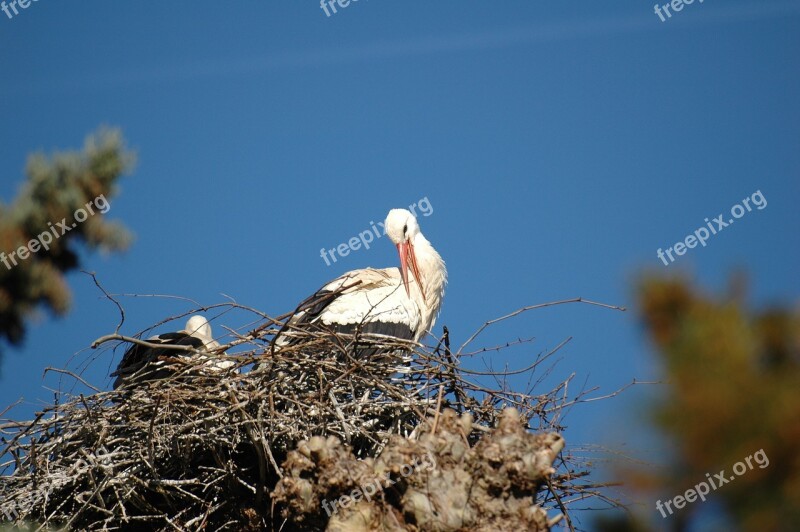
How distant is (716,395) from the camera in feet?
4.02

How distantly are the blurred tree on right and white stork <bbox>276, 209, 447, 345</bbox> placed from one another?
4.76 meters

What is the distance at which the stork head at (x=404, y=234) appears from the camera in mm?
7551

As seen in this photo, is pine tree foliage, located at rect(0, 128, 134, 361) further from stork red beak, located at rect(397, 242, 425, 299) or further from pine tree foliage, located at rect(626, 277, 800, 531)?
stork red beak, located at rect(397, 242, 425, 299)

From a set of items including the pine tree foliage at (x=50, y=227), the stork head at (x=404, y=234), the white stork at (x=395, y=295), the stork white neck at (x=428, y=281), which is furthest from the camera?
the stork head at (x=404, y=234)

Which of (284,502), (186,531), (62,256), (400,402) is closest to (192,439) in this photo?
(186,531)

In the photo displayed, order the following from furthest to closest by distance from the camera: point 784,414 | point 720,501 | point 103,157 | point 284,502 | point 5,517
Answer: point 5,517
point 284,502
point 103,157
point 720,501
point 784,414

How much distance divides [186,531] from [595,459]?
2.38 m

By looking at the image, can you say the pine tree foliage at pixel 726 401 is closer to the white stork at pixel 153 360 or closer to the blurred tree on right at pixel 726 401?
the blurred tree on right at pixel 726 401

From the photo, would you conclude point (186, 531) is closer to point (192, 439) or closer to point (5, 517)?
point (192, 439)

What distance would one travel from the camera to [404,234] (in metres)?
7.67

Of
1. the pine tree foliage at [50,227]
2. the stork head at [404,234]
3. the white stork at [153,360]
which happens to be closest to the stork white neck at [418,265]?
the stork head at [404,234]

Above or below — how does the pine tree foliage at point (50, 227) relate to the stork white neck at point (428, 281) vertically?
below

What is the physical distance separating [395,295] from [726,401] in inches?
231

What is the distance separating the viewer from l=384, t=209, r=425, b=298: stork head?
24.8ft
